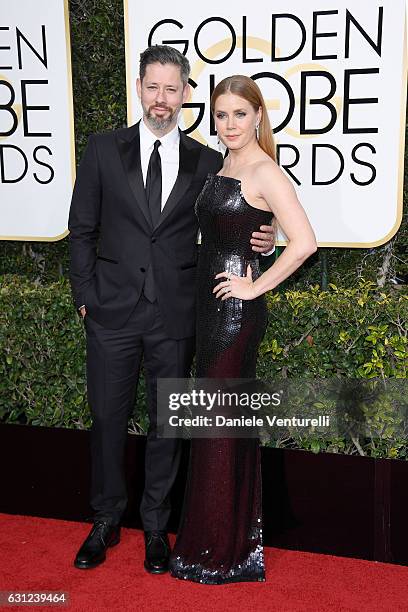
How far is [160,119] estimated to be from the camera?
3105 mm

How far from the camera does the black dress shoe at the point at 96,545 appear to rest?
329cm

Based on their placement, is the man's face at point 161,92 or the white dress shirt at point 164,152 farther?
the white dress shirt at point 164,152

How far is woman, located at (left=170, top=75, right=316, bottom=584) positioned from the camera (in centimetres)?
285

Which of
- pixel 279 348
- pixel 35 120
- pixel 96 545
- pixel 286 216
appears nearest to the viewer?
pixel 286 216

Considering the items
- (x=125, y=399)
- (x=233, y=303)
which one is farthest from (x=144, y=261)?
(x=125, y=399)

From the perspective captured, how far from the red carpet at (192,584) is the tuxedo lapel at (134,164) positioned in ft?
5.03

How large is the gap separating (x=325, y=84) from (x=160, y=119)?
106cm

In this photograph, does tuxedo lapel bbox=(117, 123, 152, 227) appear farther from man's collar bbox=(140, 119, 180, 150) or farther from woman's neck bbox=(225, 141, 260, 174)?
woman's neck bbox=(225, 141, 260, 174)

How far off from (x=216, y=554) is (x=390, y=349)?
1.19 m

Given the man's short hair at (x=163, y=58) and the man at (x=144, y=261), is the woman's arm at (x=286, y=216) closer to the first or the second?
the man at (x=144, y=261)

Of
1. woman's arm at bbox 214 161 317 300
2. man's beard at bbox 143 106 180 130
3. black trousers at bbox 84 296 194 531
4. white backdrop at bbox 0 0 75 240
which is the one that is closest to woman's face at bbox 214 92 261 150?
woman's arm at bbox 214 161 317 300

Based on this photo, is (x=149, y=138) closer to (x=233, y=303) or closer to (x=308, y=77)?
(x=233, y=303)

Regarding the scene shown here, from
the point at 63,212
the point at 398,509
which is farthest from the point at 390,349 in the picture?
the point at 63,212

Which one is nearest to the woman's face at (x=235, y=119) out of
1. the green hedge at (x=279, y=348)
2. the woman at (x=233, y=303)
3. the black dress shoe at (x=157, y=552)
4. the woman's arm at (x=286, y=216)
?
the woman at (x=233, y=303)
